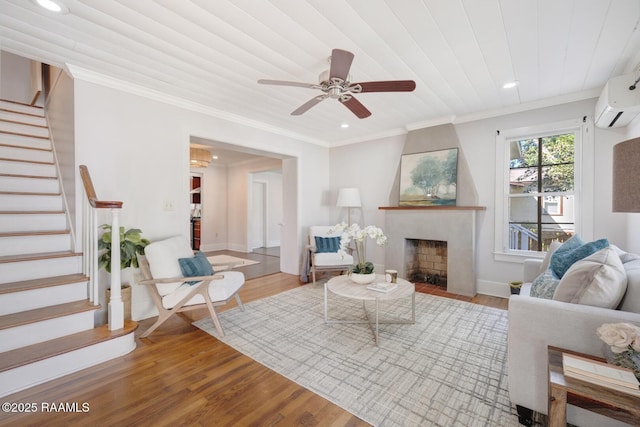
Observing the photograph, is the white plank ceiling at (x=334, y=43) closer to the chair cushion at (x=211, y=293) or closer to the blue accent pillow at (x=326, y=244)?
the chair cushion at (x=211, y=293)

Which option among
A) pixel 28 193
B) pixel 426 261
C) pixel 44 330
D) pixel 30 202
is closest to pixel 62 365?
pixel 44 330

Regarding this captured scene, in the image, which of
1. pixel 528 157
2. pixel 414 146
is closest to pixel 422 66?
pixel 414 146

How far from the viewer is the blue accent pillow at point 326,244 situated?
452 cm

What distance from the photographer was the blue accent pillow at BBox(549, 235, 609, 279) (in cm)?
190

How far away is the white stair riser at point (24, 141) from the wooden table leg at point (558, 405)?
5.34m

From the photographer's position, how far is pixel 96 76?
2.73 metres

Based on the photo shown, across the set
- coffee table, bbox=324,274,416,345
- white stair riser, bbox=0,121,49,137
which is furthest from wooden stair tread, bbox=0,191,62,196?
coffee table, bbox=324,274,416,345

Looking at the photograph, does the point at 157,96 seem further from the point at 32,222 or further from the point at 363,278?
the point at 363,278

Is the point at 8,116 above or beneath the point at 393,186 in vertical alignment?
above

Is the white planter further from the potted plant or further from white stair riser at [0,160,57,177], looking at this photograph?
white stair riser at [0,160,57,177]

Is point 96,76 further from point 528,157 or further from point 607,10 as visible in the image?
point 528,157

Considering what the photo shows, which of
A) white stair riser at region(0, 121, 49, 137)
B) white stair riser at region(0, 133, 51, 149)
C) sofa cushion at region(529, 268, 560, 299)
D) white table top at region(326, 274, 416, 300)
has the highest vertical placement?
white stair riser at region(0, 121, 49, 137)

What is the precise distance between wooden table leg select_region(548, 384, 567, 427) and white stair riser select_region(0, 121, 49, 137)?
5.65m

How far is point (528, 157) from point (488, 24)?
7.86ft
